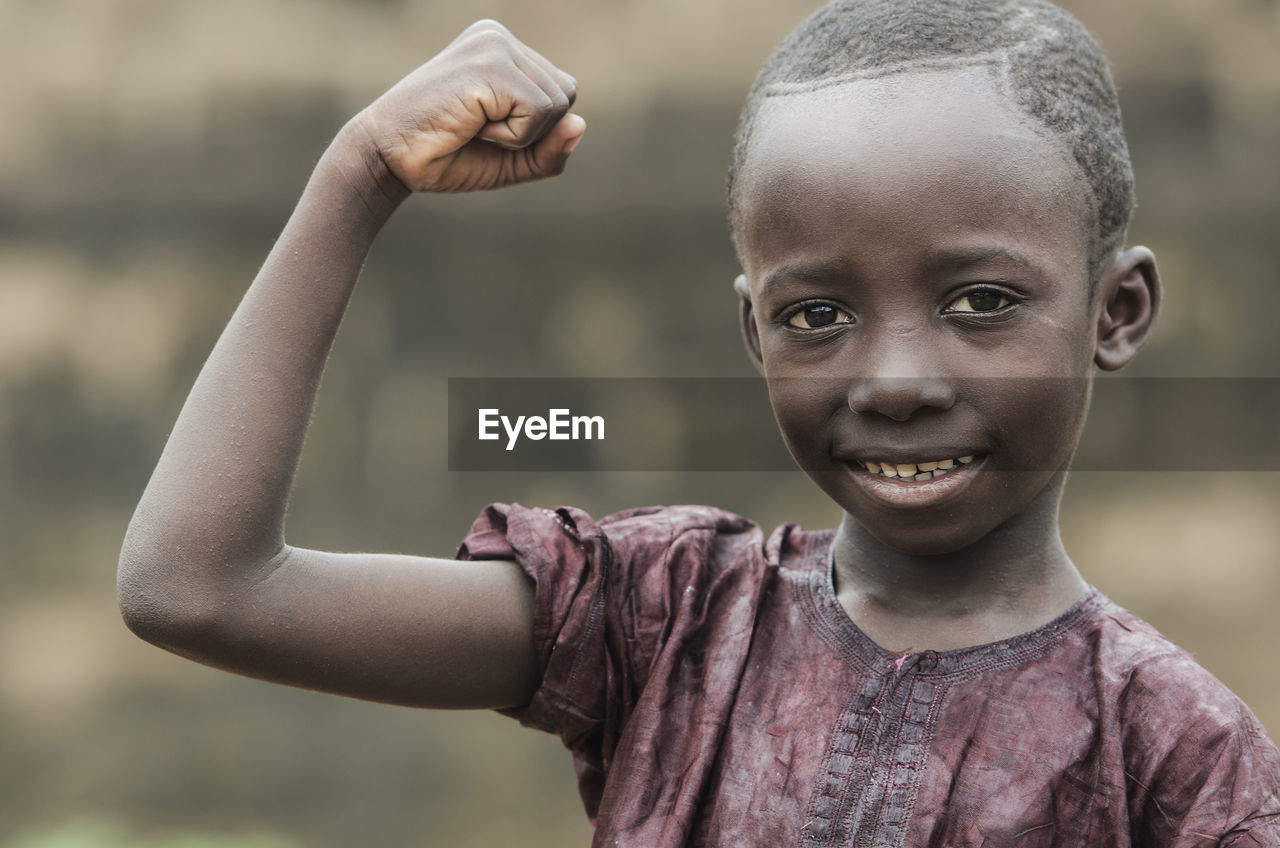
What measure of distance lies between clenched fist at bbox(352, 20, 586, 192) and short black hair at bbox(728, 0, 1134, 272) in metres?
0.20

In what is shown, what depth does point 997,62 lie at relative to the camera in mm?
1446

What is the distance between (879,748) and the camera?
4.74ft

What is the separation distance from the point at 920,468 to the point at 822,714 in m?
0.26

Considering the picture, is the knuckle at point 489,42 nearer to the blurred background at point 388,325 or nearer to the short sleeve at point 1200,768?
the short sleeve at point 1200,768

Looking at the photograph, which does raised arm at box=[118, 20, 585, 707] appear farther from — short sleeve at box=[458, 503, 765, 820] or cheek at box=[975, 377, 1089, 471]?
cheek at box=[975, 377, 1089, 471]

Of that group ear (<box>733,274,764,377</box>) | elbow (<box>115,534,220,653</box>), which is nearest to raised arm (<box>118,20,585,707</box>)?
elbow (<box>115,534,220,653</box>)

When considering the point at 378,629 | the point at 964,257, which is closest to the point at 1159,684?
the point at 964,257

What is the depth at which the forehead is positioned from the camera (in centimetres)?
138

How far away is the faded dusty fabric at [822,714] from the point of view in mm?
1354

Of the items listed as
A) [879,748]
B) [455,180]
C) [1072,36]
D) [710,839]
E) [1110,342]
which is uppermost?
[1072,36]

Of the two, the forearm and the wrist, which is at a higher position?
the wrist

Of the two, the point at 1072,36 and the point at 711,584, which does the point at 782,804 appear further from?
the point at 1072,36

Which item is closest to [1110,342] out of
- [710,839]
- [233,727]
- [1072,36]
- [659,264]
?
[1072,36]

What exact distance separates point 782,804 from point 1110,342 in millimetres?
570
